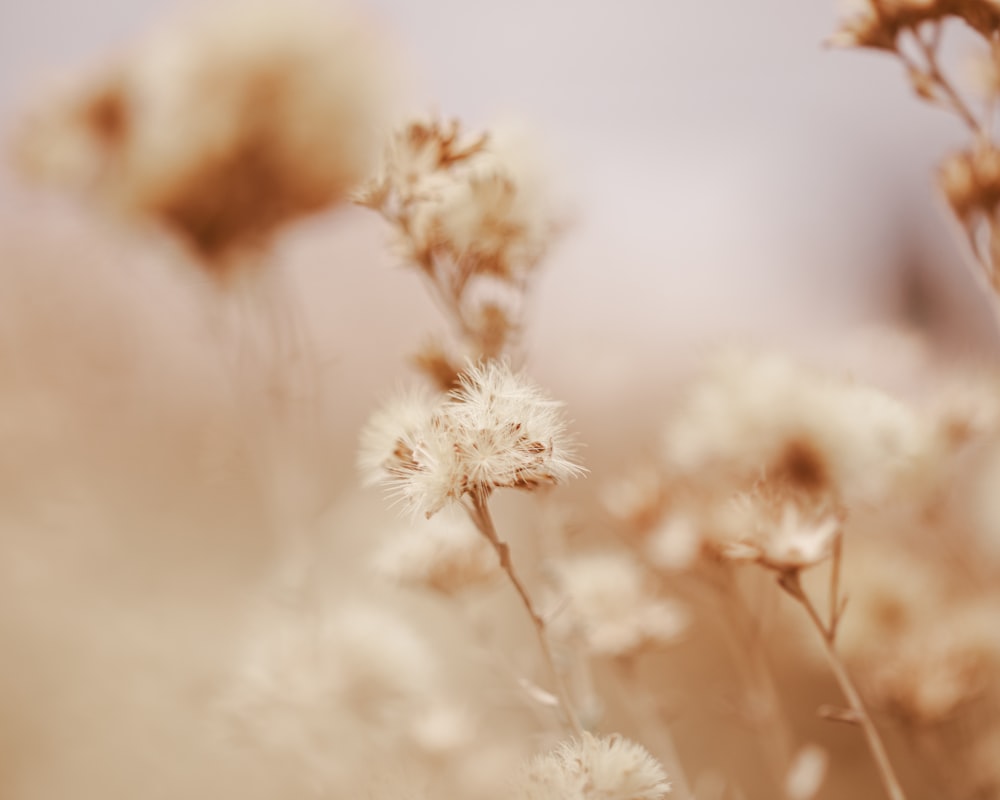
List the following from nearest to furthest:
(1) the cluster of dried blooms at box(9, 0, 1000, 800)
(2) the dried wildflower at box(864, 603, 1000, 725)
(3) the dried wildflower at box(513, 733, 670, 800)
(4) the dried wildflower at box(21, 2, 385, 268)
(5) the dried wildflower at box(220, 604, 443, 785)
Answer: (3) the dried wildflower at box(513, 733, 670, 800) → (1) the cluster of dried blooms at box(9, 0, 1000, 800) → (2) the dried wildflower at box(864, 603, 1000, 725) → (5) the dried wildflower at box(220, 604, 443, 785) → (4) the dried wildflower at box(21, 2, 385, 268)

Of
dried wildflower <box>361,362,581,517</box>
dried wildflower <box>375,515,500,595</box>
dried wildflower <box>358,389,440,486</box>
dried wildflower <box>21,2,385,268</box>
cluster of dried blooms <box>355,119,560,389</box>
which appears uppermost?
dried wildflower <box>21,2,385,268</box>

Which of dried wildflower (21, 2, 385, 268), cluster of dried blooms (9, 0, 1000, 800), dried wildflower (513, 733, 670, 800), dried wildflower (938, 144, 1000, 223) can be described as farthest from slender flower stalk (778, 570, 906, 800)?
dried wildflower (21, 2, 385, 268)

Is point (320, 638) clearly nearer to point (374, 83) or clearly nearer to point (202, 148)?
point (202, 148)

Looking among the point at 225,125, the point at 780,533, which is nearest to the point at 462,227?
the point at 780,533

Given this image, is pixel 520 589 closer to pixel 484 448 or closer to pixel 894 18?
pixel 484 448

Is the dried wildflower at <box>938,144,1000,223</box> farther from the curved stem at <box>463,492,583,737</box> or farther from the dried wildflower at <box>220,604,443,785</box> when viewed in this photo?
the dried wildflower at <box>220,604,443,785</box>

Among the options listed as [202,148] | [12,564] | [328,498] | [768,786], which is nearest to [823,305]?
[768,786]
